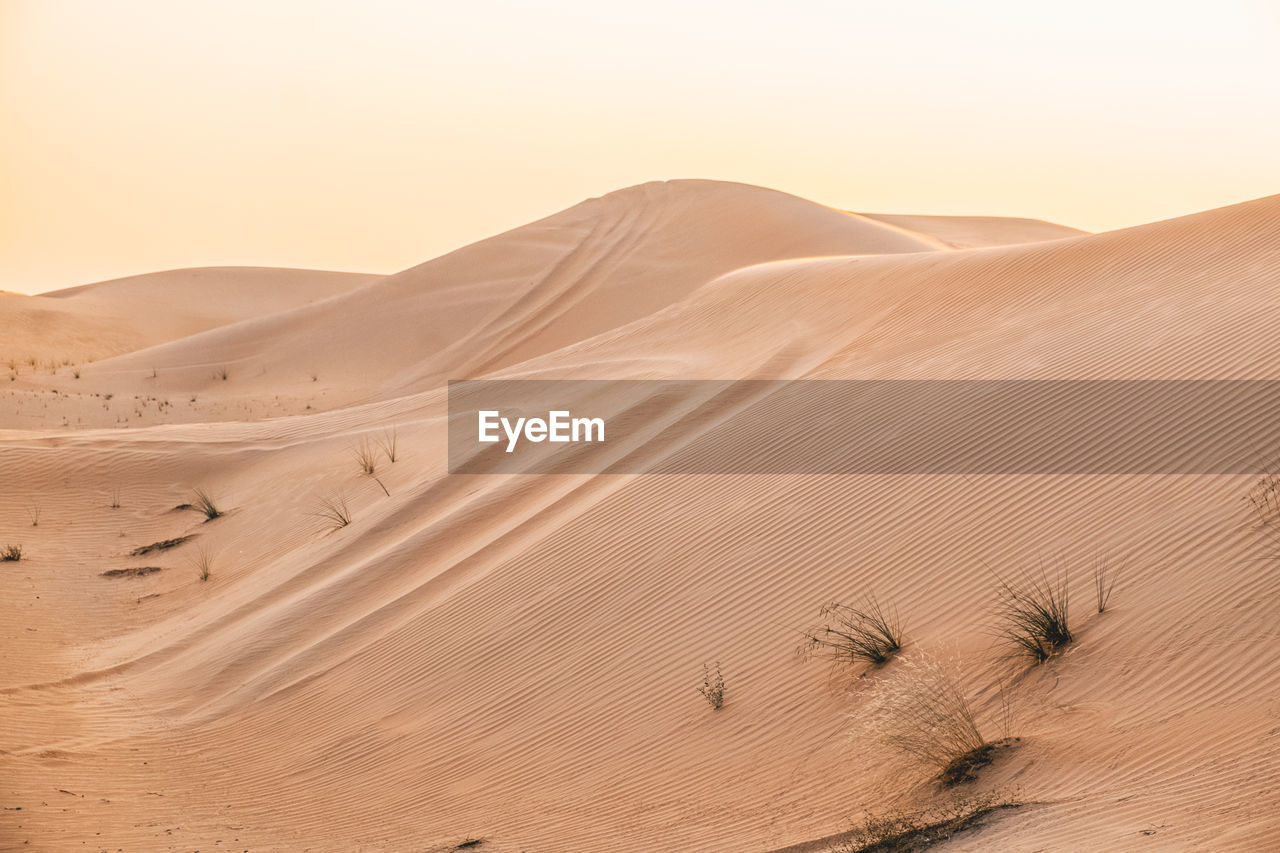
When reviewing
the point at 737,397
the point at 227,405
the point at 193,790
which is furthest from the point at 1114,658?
the point at 227,405

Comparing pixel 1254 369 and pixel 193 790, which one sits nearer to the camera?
pixel 193 790

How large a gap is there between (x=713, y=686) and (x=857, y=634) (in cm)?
105

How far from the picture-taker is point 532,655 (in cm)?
922

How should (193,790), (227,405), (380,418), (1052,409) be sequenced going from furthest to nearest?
(227,405), (380,418), (1052,409), (193,790)

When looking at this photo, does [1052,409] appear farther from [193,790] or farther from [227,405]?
[227,405]

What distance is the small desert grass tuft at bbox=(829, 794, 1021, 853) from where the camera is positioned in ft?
17.9

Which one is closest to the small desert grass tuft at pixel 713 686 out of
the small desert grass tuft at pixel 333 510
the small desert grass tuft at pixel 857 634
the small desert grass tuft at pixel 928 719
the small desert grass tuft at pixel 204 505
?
the small desert grass tuft at pixel 857 634

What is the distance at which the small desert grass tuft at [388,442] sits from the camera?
16.4 meters

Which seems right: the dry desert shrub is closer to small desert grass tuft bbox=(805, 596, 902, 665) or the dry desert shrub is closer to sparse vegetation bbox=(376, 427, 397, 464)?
sparse vegetation bbox=(376, 427, 397, 464)

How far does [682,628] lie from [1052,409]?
3.95 metres

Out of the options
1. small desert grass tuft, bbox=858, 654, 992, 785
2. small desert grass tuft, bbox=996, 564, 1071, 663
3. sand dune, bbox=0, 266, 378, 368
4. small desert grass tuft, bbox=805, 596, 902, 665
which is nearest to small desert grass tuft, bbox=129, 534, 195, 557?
small desert grass tuft, bbox=805, 596, 902, 665

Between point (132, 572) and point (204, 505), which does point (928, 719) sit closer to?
point (132, 572)

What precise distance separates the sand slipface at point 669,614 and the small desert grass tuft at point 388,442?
7 centimetres

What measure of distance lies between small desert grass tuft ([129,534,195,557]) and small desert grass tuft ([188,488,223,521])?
545mm
